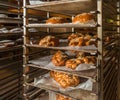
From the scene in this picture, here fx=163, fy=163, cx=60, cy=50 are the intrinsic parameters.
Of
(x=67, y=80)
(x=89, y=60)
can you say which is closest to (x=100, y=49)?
(x=89, y=60)

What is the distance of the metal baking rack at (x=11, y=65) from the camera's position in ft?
6.57

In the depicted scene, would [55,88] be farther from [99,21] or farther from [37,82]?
[99,21]

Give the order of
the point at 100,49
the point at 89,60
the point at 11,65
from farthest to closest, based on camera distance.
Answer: the point at 11,65, the point at 89,60, the point at 100,49

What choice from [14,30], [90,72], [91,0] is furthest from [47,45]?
[14,30]

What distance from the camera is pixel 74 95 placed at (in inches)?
53.2

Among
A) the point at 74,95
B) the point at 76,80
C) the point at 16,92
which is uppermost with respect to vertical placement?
the point at 76,80

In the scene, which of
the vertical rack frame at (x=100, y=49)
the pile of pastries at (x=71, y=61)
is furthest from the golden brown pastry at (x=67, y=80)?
the vertical rack frame at (x=100, y=49)

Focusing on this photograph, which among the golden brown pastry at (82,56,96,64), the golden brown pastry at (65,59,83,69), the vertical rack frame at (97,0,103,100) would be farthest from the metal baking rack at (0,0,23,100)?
the vertical rack frame at (97,0,103,100)

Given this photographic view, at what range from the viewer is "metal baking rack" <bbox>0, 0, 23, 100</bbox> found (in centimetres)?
200

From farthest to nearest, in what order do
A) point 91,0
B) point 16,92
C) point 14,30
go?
point 16,92, point 14,30, point 91,0

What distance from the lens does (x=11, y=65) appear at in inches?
83.5

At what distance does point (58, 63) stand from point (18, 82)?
1.01 metres

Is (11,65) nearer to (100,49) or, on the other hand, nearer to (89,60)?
(89,60)

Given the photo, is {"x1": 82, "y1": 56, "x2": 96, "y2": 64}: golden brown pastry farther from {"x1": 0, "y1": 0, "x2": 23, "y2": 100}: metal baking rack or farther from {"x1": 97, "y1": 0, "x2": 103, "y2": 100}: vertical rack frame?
{"x1": 0, "y1": 0, "x2": 23, "y2": 100}: metal baking rack
